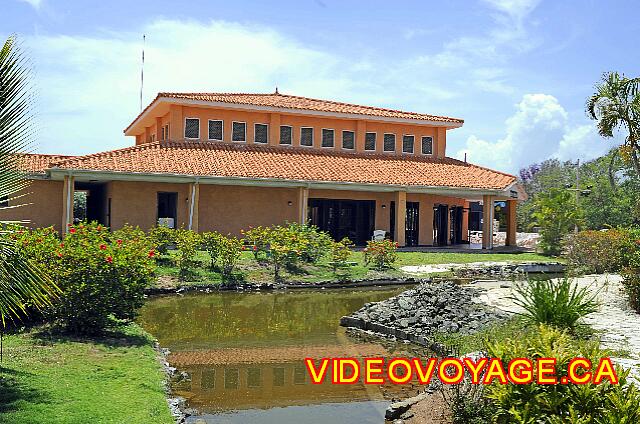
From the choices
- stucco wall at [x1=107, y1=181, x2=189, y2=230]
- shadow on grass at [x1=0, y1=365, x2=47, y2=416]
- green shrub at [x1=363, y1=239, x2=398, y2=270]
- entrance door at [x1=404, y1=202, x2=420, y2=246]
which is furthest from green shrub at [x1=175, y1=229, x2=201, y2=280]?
entrance door at [x1=404, y1=202, x2=420, y2=246]

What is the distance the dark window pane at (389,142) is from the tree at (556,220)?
24.6 feet

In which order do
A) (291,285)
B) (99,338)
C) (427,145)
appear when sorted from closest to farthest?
(99,338), (291,285), (427,145)

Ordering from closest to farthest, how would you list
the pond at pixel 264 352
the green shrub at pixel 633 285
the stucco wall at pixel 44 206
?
1. the pond at pixel 264 352
2. the green shrub at pixel 633 285
3. the stucco wall at pixel 44 206

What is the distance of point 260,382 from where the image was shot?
30.2ft

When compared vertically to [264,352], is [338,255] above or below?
above

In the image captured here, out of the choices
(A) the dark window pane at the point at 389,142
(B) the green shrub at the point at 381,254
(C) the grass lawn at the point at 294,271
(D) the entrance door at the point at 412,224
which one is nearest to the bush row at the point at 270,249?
(B) the green shrub at the point at 381,254

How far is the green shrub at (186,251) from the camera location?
19.2 metres

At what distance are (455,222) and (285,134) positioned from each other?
32.7 feet

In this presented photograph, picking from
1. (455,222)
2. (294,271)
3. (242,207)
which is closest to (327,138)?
(242,207)

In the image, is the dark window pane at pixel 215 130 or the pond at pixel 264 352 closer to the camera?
the pond at pixel 264 352

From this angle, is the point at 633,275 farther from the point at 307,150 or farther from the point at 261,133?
the point at 261,133

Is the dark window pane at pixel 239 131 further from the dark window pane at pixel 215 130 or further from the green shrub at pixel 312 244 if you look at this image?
the green shrub at pixel 312 244

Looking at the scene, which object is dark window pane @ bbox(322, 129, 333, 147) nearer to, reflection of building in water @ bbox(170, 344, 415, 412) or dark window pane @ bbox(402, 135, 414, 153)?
dark window pane @ bbox(402, 135, 414, 153)

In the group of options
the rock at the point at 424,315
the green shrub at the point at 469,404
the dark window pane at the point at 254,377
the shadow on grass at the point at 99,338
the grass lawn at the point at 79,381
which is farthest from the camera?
the rock at the point at 424,315
